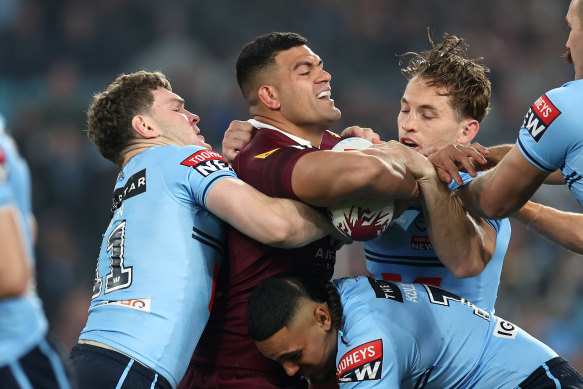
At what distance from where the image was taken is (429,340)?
371 centimetres

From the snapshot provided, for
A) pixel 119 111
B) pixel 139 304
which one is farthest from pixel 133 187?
pixel 139 304

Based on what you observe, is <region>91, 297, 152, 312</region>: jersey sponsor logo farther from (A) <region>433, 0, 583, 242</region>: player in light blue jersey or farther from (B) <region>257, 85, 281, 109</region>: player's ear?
(A) <region>433, 0, 583, 242</region>: player in light blue jersey

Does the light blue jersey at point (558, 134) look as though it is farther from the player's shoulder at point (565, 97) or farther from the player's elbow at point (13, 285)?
the player's elbow at point (13, 285)

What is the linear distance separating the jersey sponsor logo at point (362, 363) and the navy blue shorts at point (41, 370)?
Result: 1.37 metres

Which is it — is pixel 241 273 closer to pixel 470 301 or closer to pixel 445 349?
pixel 445 349

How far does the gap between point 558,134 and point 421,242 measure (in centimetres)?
125

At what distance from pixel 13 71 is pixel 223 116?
302cm

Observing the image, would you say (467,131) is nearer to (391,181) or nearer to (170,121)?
(391,181)

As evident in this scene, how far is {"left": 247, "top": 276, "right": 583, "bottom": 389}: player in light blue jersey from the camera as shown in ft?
11.4

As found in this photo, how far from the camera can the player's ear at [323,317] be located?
3.63 meters

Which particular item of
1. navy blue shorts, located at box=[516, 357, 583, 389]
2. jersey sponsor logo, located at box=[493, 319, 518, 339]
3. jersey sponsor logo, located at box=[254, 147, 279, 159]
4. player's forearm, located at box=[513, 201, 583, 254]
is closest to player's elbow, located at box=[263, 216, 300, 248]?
jersey sponsor logo, located at box=[254, 147, 279, 159]

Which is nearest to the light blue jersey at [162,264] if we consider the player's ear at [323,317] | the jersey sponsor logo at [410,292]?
the player's ear at [323,317]

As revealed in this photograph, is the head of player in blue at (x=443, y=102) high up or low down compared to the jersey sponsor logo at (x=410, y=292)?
up

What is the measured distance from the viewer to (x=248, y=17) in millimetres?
11586
